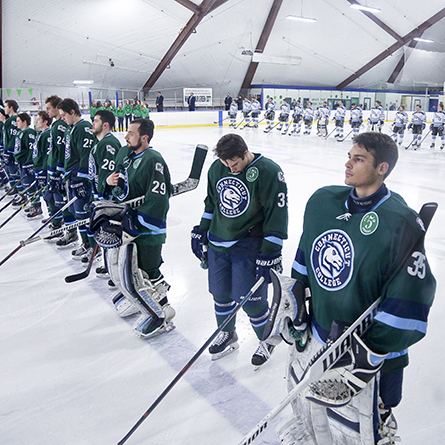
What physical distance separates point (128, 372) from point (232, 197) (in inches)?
46.6

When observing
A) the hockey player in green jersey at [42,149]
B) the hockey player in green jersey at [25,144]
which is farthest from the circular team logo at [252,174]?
the hockey player in green jersey at [25,144]

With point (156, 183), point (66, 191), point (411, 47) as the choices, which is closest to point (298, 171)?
point (66, 191)

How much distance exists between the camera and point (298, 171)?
8.73 m

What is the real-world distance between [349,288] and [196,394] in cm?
129

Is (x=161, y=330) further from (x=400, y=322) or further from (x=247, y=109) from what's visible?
(x=247, y=109)

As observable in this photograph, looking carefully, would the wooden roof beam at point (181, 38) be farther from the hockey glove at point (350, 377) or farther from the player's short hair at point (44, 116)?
the hockey glove at point (350, 377)

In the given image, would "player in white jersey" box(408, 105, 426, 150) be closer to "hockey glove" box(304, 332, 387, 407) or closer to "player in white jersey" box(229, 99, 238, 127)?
"player in white jersey" box(229, 99, 238, 127)

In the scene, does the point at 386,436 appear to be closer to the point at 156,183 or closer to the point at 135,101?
the point at 156,183

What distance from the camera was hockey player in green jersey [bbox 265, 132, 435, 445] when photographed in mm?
1279

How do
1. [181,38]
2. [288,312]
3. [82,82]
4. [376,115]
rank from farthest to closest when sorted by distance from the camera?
[82,82], [181,38], [376,115], [288,312]

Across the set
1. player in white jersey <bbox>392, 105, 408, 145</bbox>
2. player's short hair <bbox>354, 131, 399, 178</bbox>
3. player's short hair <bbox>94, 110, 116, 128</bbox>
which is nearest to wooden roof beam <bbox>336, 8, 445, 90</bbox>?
player in white jersey <bbox>392, 105, 408, 145</bbox>

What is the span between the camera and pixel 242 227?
237 centimetres

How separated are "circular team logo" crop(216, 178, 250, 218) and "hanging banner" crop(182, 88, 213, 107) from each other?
20780 millimetres

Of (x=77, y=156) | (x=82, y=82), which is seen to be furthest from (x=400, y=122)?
(x=82, y=82)
